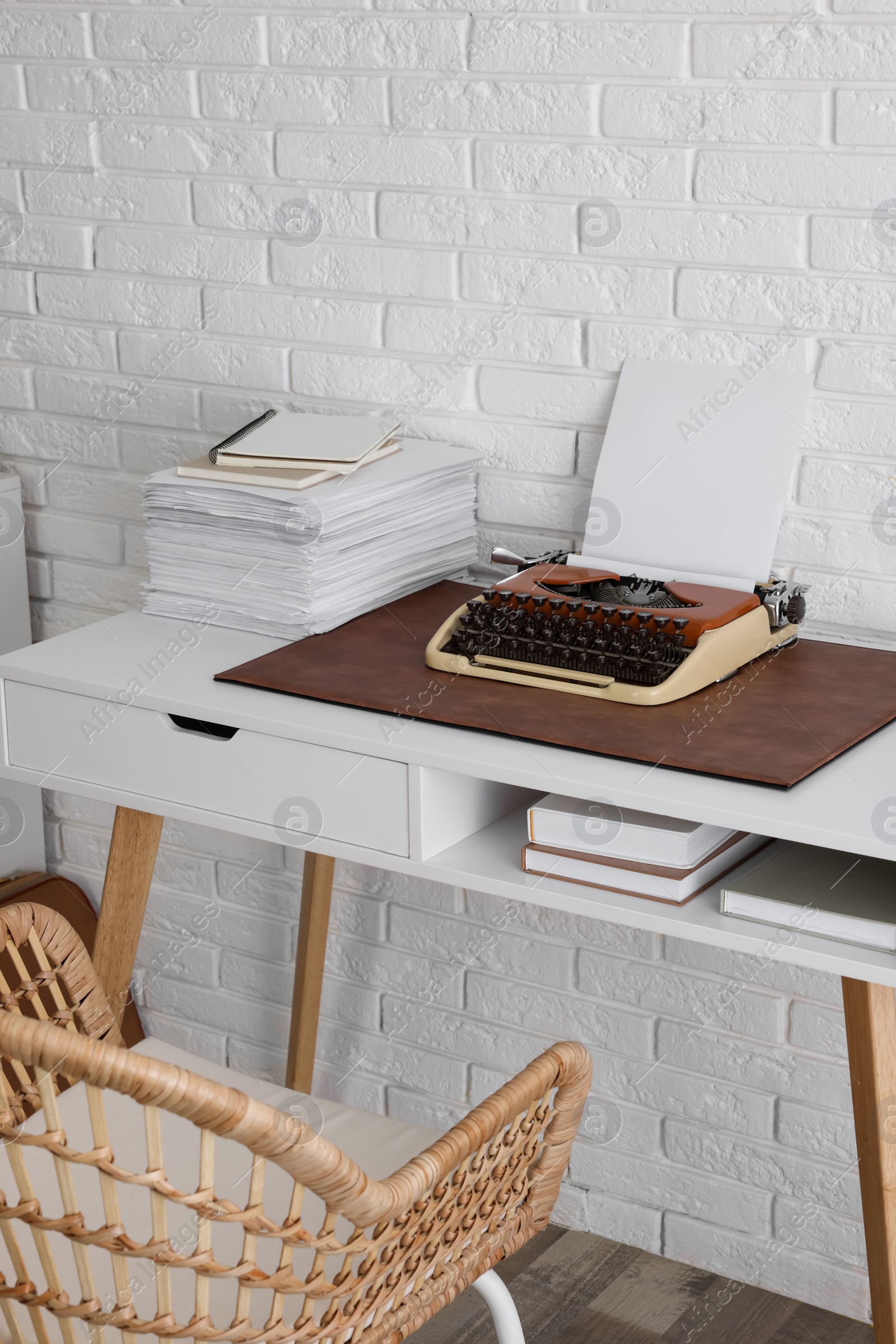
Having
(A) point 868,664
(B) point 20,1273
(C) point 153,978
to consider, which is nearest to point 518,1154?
(B) point 20,1273

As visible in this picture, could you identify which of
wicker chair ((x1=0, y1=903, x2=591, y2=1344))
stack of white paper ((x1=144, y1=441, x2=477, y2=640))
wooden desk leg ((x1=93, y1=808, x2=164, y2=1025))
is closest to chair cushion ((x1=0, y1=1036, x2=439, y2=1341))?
wicker chair ((x1=0, y1=903, x2=591, y2=1344))

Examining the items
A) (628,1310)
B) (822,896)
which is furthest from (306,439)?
(628,1310)

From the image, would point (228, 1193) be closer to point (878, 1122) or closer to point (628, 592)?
point (878, 1122)

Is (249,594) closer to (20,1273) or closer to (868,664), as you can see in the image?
(868,664)

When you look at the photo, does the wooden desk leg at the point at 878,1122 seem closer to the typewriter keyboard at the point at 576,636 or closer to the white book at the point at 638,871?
the white book at the point at 638,871

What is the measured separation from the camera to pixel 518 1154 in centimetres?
111

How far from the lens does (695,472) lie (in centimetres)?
155

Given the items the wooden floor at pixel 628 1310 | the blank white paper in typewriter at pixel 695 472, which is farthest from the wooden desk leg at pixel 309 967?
the blank white paper in typewriter at pixel 695 472

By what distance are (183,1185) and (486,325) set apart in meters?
0.99

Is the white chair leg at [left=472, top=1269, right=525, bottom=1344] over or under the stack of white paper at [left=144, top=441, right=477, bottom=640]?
under

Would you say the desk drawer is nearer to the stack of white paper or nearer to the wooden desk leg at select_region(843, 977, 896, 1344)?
the stack of white paper

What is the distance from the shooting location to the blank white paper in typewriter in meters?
1.52

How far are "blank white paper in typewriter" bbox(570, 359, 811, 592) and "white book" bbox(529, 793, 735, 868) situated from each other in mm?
338

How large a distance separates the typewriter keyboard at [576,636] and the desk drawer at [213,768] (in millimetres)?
182
